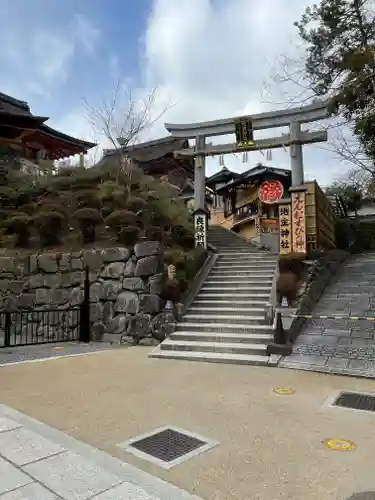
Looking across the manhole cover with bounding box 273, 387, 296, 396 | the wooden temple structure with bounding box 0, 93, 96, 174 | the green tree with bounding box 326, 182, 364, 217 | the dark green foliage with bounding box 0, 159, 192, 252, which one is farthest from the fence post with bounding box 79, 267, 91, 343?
the green tree with bounding box 326, 182, 364, 217

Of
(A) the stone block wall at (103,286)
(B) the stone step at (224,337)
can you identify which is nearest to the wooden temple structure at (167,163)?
(A) the stone block wall at (103,286)

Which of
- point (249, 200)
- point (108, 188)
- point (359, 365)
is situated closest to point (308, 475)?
point (359, 365)

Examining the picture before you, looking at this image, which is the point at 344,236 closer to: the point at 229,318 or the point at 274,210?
the point at 274,210

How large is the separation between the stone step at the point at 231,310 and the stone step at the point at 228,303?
0.10m

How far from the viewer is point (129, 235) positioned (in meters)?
10.9

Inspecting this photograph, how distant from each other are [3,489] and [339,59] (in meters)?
10.9

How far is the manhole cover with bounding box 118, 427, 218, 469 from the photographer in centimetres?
344

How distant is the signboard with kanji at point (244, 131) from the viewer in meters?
13.8

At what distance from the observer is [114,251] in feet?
34.3

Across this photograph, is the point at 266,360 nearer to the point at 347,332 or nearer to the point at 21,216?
the point at 347,332

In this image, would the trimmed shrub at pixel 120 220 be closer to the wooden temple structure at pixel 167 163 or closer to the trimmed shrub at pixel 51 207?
the trimmed shrub at pixel 51 207

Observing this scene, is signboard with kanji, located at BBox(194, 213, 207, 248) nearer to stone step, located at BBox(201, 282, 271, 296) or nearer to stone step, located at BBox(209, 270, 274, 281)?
stone step, located at BBox(209, 270, 274, 281)

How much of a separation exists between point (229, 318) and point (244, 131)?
7.76 m

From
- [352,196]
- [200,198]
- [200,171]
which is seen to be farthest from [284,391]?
[352,196]
